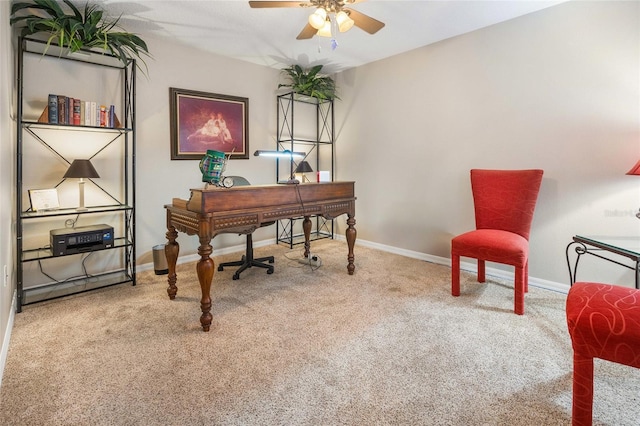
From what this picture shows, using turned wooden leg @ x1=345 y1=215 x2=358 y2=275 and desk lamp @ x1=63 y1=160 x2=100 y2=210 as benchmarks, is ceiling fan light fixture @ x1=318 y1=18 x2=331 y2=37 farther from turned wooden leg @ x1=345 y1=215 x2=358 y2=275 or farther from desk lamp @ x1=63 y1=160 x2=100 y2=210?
desk lamp @ x1=63 y1=160 x2=100 y2=210

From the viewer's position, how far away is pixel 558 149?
9.53 ft

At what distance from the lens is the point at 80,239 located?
275 centimetres

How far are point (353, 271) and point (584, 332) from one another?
2189 mm

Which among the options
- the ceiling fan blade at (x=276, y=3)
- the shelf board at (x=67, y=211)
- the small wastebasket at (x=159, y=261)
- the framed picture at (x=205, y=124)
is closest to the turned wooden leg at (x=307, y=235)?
the framed picture at (x=205, y=124)

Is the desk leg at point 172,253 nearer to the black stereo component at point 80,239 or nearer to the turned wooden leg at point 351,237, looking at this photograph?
the black stereo component at point 80,239

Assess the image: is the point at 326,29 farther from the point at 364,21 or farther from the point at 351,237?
the point at 351,237

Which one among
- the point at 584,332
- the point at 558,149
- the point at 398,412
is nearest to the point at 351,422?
the point at 398,412

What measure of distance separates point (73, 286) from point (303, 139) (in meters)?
3.19

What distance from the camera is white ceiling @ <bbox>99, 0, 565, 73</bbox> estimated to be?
282 centimetres

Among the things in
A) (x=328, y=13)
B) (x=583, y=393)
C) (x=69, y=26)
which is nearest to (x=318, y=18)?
(x=328, y=13)

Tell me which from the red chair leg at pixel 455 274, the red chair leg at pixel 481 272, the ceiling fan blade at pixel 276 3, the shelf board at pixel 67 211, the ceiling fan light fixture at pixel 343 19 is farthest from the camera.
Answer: the red chair leg at pixel 481 272

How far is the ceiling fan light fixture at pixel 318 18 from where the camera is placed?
2291mm

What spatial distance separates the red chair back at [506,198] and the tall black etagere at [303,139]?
7.66 ft

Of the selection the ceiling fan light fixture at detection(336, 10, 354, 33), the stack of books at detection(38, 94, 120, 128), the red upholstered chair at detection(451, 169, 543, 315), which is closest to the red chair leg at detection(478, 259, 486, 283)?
the red upholstered chair at detection(451, 169, 543, 315)
